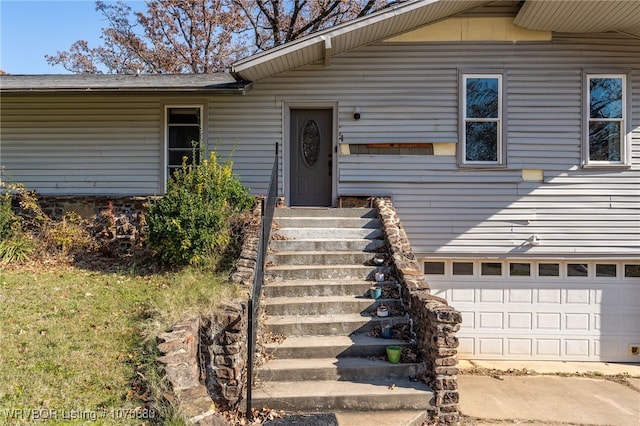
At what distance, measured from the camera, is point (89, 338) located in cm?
470

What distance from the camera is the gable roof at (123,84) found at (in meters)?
7.98

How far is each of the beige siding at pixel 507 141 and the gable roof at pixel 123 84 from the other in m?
0.69

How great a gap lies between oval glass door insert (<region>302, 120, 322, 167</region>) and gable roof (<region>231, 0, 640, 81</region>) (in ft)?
3.99

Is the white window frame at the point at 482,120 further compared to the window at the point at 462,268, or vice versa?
the window at the point at 462,268

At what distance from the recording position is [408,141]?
8391mm

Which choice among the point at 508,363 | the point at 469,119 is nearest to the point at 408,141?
the point at 469,119

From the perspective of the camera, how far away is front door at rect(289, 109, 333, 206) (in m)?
8.79

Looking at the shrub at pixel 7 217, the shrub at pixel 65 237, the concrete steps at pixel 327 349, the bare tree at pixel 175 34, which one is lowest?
the concrete steps at pixel 327 349

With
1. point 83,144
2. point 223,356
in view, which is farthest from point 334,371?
point 83,144

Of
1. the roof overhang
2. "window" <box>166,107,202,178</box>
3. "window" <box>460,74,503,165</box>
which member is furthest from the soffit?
"window" <box>166,107,202,178</box>

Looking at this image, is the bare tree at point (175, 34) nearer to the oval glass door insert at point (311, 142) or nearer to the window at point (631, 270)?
the oval glass door insert at point (311, 142)

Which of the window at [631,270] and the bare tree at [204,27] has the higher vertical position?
the bare tree at [204,27]

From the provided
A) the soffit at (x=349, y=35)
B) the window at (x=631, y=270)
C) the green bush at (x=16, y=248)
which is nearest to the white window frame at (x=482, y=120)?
the soffit at (x=349, y=35)

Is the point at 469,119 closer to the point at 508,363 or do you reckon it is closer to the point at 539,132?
the point at 539,132
